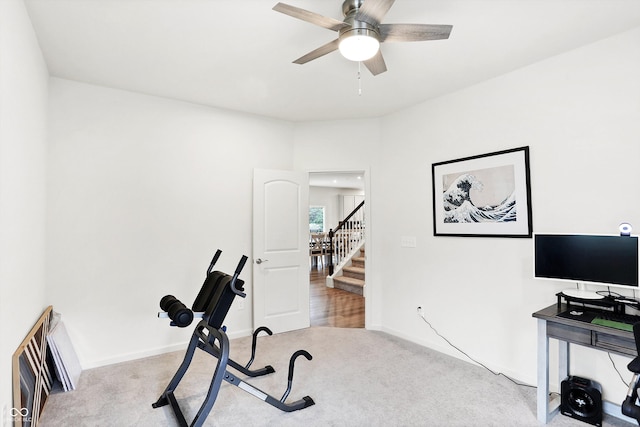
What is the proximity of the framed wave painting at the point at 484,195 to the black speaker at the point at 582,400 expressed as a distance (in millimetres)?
1120

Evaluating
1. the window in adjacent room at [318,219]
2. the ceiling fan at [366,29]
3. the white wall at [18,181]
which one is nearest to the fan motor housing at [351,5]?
the ceiling fan at [366,29]

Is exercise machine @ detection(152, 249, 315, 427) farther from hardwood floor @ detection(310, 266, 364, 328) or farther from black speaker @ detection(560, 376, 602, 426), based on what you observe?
hardwood floor @ detection(310, 266, 364, 328)

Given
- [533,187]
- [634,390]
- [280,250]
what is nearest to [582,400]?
Answer: [634,390]

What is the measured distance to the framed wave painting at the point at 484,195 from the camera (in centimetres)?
292

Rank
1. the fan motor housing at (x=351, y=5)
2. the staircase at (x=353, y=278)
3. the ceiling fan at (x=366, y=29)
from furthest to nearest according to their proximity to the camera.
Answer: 1. the staircase at (x=353, y=278)
2. the fan motor housing at (x=351, y=5)
3. the ceiling fan at (x=366, y=29)

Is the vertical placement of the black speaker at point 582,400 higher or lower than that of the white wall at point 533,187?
lower

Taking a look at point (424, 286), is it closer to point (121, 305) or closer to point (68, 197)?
point (121, 305)

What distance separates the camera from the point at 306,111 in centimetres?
410

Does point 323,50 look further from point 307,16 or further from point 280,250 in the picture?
point 280,250

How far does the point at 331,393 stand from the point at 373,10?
259 cm

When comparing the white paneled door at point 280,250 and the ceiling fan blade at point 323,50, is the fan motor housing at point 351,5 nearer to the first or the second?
the ceiling fan blade at point 323,50

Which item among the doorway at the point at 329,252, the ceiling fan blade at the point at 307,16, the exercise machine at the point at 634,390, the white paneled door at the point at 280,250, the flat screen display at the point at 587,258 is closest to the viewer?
the exercise machine at the point at 634,390

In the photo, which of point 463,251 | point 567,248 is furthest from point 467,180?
point 567,248

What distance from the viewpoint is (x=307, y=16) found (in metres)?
1.76
